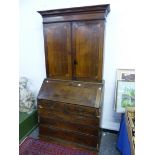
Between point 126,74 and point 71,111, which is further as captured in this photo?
point 126,74

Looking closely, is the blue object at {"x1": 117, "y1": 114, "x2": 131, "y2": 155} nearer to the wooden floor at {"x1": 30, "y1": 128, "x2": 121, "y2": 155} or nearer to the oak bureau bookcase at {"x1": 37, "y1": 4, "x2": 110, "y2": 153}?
the wooden floor at {"x1": 30, "y1": 128, "x2": 121, "y2": 155}

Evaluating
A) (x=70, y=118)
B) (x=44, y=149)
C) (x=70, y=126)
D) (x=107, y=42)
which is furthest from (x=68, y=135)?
(x=107, y=42)

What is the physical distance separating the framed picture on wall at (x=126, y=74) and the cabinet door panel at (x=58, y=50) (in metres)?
0.74

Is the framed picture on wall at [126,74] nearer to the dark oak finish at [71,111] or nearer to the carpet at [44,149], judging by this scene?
the dark oak finish at [71,111]

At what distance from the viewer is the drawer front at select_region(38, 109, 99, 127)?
79.6 inches

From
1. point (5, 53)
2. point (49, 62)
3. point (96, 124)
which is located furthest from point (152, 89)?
point (49, 62)

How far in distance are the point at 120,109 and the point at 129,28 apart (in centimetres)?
118

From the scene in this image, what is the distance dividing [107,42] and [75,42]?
0.49m

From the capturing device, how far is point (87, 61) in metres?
2.15

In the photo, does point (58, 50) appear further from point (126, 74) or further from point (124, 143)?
point (124, 143)

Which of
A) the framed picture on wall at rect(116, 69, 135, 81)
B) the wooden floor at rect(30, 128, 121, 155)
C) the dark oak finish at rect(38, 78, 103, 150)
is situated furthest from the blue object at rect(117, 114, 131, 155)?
the framed picture on wall at rect(116, 69, 135, 81)

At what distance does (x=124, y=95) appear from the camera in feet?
7.36

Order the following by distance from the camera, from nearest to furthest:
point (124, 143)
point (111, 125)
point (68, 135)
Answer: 1. point (124, 143)
2. point (68, 135)
3. point (111, 125)

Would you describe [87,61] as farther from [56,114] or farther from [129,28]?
[56,114]
